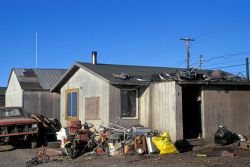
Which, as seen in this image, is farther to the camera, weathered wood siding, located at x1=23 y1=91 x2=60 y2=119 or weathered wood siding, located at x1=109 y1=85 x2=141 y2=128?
weathered wood siding, located at x1=23 y1=91 x2=60 y2=119

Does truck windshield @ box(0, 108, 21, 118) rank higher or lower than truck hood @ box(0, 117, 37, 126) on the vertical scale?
higher

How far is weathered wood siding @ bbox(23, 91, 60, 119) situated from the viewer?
1044 inches

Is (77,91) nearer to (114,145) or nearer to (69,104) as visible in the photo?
(69,104)

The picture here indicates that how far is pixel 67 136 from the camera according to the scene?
1513 centimetres

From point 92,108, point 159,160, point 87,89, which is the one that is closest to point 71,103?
point 87,89

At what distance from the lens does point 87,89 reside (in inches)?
763

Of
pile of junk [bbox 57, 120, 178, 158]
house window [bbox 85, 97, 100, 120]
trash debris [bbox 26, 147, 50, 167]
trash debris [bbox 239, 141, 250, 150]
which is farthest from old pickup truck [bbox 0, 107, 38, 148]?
trash debris [bbox 239, 141, 250, 150]

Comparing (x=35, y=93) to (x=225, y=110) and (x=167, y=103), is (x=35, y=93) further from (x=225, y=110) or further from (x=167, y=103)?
(x=225, y=110)

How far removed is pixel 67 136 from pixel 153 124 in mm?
4008

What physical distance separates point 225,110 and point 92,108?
5908 millimetres

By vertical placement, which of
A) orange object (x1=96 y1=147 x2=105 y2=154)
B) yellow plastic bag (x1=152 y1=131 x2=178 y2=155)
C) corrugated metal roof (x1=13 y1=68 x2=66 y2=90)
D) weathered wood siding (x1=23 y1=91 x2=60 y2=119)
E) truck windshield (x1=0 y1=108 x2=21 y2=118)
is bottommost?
orange object (x1=96 y1=147 x2=105 y2=154)

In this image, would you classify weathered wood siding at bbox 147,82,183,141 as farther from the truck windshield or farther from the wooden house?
the truck windshield

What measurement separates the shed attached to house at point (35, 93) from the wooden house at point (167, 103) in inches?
320

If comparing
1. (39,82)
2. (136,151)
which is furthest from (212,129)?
(39,82)
